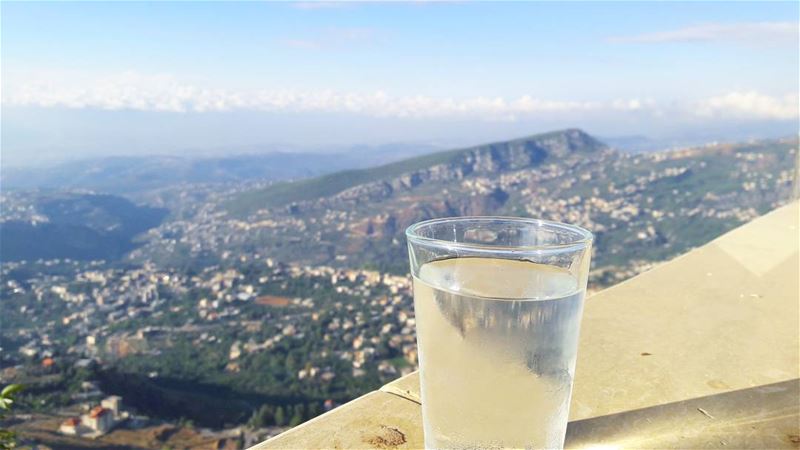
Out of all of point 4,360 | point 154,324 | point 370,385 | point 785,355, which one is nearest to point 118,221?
point 154,324

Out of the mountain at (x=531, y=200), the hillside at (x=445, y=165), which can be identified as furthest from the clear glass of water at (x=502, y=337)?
the hillside at (x=445, y=165)

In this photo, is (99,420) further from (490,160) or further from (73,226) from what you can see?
(490,160)

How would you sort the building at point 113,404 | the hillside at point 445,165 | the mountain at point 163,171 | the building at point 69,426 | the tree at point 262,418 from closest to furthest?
the building at point 69,426 → the building at point 113,404 → the tree at point 262,418 → the hillside at point 445,165 → the mountain at point 163,171

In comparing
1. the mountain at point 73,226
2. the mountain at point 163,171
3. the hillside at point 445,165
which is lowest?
the mountain at point 73,226

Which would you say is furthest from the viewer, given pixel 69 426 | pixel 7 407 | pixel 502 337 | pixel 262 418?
pixel 262 418

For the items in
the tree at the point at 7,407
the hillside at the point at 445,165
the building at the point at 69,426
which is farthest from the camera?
the hillside at the point at 445,165

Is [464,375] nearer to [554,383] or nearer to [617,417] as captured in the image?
[554,383]

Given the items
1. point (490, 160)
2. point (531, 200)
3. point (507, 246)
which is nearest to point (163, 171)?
point (490, 160)

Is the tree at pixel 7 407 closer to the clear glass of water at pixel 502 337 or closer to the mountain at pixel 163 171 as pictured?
the clear glass of water at pixel 502 337
